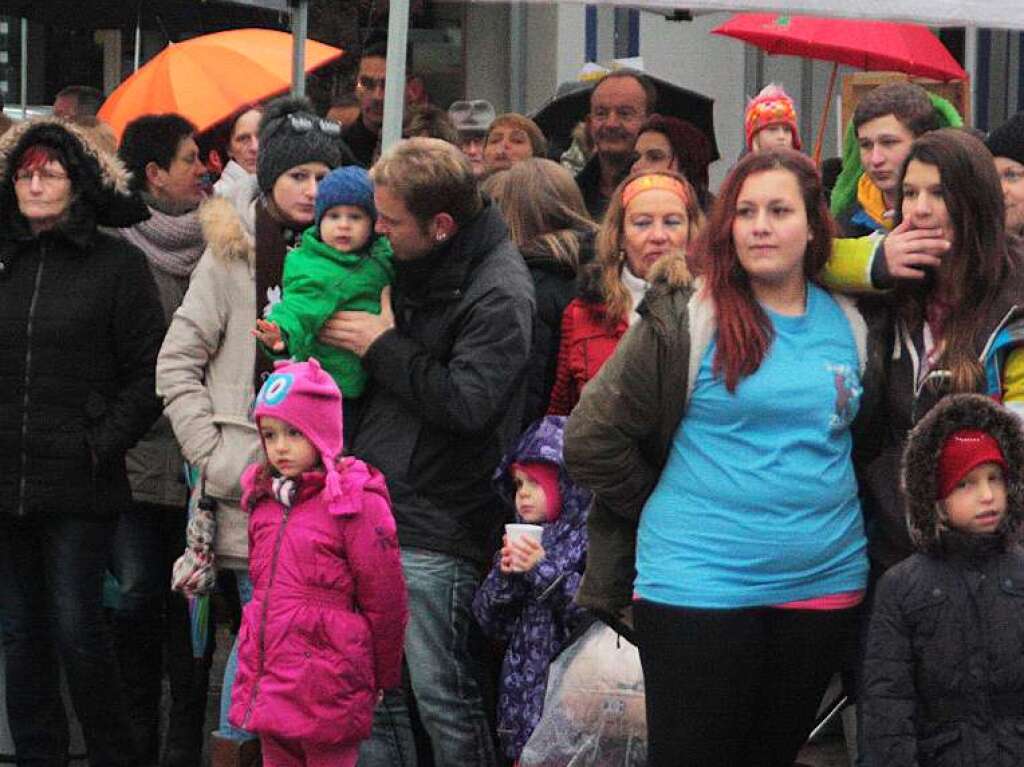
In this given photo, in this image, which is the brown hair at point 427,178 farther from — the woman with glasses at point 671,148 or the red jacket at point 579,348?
the woman with glasses at point 671,148

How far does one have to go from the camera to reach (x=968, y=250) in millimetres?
5250

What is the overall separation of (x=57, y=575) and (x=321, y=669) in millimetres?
1332

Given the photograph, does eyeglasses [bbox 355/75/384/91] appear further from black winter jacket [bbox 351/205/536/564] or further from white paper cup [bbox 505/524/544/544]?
white paper cup [bbox 505/524/544/544]

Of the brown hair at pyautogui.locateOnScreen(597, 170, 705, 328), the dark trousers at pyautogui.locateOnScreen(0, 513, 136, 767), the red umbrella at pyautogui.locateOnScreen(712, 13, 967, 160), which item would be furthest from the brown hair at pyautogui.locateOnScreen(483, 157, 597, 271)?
the red umbrella at pyautogui.locateOnScreen(712, 13, 967, 160)

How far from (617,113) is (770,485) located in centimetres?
419

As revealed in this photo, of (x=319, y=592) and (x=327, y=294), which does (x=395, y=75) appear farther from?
(x=319, y=592)

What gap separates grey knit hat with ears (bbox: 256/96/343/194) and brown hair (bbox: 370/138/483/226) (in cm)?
63

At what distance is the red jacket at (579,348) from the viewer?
6.88 meters

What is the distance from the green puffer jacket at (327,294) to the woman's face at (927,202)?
1.74 metres

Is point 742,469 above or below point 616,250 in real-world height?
below

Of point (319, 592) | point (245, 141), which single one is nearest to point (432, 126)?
point (245, 141)

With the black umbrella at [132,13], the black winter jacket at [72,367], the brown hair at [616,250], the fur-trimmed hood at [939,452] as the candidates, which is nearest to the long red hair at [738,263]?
the fur-trimmed hood at [939,452]

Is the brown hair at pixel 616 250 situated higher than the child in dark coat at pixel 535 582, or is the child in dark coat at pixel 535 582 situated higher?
the brown hair at pixel 616 250

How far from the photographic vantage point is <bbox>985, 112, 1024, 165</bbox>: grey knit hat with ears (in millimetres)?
6938
